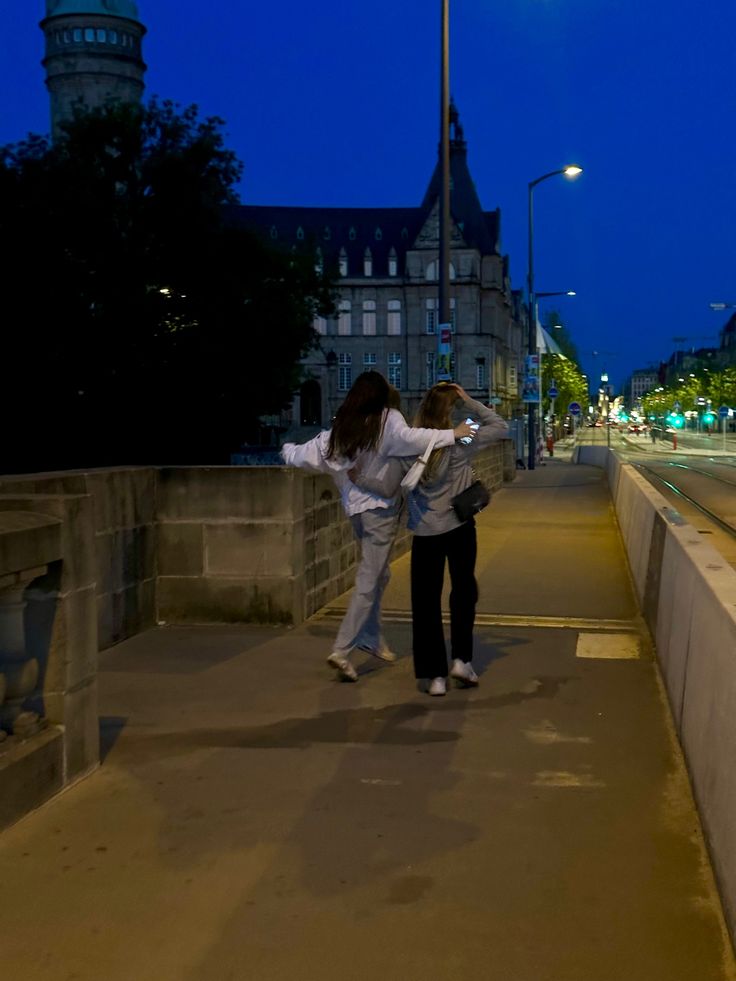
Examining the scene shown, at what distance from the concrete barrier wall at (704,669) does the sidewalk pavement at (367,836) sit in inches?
5.9

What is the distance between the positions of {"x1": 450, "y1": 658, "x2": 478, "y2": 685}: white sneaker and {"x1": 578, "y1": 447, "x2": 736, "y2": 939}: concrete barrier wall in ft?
3.79

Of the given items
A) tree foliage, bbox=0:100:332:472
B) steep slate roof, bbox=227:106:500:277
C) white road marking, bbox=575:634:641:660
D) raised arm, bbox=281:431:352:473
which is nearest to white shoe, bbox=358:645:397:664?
raised arm, bbox=281:431:352:473

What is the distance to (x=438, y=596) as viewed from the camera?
21.9 ft

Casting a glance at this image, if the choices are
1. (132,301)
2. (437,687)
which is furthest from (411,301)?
(437,687)

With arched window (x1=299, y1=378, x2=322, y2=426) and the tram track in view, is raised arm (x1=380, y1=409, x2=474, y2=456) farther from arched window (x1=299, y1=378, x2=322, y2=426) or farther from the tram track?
arched window (x1=299, y1=378, x2=322, y2=426)

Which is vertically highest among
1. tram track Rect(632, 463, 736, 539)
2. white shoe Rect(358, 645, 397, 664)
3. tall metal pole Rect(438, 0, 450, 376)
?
tall metal pole Rect(438, 0, 450, 376)

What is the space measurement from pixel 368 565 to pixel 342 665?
63 cm

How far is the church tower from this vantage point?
105375 mm

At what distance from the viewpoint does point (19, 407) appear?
4100cm

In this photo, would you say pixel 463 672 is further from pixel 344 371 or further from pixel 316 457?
pixel 344 371

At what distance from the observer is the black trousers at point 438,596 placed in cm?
663

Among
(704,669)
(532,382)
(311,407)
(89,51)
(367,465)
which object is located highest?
(89,51)

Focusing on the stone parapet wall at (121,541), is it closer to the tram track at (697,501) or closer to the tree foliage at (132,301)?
the tram track at (697,501)

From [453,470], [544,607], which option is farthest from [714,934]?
[544,607]
